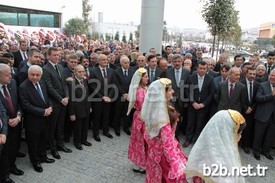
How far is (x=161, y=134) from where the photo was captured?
10.0 feet

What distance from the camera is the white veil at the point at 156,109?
10.0ft

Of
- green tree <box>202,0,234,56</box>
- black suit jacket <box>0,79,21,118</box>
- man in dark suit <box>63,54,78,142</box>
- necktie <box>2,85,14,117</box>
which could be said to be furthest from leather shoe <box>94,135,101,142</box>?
green tree <box>202,0,234,56</box>

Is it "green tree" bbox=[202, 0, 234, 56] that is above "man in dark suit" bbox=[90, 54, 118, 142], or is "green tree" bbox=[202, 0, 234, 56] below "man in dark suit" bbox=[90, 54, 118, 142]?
above

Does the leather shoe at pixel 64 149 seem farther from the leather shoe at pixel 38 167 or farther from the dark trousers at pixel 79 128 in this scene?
the leather shoe at pixel 38 167

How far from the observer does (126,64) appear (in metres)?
6.54

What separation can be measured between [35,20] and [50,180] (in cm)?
3188

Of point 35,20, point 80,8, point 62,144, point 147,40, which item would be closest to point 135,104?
point 62,144

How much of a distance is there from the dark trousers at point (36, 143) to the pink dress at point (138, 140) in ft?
5.27

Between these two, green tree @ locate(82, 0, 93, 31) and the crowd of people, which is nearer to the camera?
the crowd of people

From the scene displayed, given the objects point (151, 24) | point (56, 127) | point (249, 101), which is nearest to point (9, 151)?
point (56, 127)

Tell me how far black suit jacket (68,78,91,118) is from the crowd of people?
0.04 feet

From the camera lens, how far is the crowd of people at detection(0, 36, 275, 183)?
319 centimetres

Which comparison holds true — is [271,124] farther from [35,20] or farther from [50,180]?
[35,20]

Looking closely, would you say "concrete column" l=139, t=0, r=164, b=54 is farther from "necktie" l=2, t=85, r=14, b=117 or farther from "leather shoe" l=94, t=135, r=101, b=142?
"necktie" l=2, t=85, r=14, b=117
